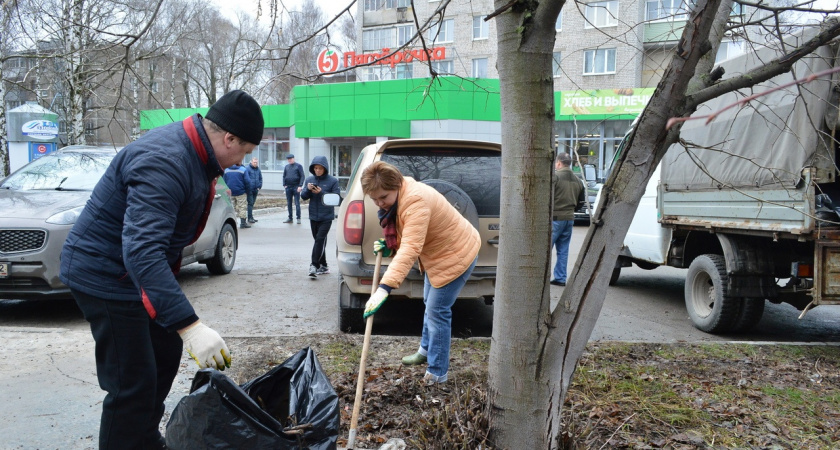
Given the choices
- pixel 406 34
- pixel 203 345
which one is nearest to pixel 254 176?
pixel 406 34

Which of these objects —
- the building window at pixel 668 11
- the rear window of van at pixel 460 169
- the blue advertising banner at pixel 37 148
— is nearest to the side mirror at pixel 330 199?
the rear window of van at pixel 460 169

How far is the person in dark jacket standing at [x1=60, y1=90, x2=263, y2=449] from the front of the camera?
7.89 ft

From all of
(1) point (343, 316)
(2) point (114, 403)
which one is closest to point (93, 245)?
(2) point (114, 403)

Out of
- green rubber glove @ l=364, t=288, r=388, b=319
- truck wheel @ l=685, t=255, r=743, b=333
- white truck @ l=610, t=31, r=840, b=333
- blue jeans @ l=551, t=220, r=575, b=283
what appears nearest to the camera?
green rubber glove @ l=364, t=288, r=388, b=319

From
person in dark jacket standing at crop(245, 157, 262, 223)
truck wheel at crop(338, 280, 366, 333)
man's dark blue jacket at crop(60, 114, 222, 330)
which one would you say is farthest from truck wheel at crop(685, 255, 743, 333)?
person in dark jacket standing at crop(245, 157, 262, 223)

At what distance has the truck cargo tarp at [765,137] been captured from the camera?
199 inches

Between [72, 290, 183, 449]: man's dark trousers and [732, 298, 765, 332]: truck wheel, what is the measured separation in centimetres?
546

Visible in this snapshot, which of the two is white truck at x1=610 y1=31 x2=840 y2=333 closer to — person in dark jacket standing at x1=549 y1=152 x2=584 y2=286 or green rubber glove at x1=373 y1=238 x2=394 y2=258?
person in dark jacket standing at x1=549 y1=152 x2=584 y2=286

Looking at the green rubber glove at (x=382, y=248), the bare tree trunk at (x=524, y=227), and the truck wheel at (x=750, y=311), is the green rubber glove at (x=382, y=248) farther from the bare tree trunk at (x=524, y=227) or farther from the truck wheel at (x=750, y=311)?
the truck wheel at (x=750, y=311)

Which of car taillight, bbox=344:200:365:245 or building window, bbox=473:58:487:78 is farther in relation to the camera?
building window, bbox=473:58:487:78

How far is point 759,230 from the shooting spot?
548 centimetres

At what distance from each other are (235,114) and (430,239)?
1.88 m

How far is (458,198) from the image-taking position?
5215 mm

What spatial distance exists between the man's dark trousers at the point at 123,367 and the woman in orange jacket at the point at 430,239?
1664mm
